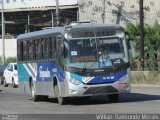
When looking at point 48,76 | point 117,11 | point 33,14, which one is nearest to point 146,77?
point 48,76

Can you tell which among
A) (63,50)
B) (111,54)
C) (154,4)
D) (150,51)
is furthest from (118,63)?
(154,4)

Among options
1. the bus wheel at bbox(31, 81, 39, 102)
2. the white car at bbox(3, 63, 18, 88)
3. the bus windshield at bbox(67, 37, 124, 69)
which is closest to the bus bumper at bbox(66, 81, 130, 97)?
the bus windshield at bbox(67, 37, 124, 69)

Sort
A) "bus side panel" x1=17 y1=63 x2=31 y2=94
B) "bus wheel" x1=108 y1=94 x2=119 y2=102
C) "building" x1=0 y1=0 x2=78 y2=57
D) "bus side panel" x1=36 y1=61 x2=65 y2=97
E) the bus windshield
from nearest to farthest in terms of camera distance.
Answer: the bus windshield, "bus side panel" x1=36 y1=61 x2=65 y2=97, "bus wheel" x1=108 y1=94 x2=119 y2=102, "bus side panel" x1=17 y1=63 x2=31 y2=94, "building" x1=0 y1=0 x2=78 y2=57

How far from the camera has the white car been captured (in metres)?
39.7

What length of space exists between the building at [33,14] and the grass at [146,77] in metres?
33.5

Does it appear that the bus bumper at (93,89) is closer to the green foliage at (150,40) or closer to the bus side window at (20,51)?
the bus side window at (20,51)

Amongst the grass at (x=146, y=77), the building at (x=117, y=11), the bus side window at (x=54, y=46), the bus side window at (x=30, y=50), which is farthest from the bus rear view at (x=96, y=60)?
the building at (x=117, y=11)

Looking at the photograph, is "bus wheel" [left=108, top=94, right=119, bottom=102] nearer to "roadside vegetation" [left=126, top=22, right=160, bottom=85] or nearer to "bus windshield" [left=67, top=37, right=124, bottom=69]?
"bus windshield" [left=67, top=37, right=124, bottom=69]

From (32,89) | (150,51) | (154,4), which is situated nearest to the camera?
(32,89)

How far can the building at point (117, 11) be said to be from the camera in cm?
6431

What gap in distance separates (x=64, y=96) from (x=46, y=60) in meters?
2.29

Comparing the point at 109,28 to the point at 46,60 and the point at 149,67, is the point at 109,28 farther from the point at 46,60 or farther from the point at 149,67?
the point at 149,67

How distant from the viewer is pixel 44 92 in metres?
24.1

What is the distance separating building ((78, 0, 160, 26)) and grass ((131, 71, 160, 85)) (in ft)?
90.3
